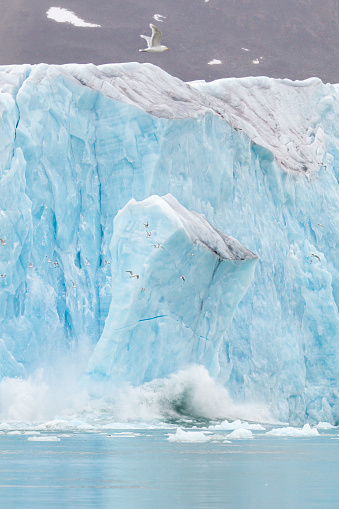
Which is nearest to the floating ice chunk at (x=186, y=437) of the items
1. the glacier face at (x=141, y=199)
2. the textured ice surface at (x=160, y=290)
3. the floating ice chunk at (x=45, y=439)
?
the floating ice chunk at (x=45, y=439)

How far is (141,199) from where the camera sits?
19.1 metres

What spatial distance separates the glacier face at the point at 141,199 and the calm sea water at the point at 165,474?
5.21m

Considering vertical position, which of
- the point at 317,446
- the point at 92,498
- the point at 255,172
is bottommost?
the point at 317,446

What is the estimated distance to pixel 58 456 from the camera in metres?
10.8

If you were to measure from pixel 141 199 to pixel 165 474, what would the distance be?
418 inches

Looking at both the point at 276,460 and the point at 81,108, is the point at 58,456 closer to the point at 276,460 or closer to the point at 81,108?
the point at 276,460

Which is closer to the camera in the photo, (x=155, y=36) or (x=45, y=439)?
(x=45, y=439)

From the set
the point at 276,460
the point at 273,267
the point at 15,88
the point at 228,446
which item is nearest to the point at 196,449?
the point at 228,446

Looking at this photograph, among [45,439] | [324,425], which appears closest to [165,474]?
[45,439]

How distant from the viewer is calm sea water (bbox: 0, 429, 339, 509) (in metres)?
7.19

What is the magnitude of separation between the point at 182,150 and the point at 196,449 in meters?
8.67

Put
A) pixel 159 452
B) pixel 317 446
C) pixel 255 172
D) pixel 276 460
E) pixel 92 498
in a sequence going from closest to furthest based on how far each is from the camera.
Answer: pixel 92 498 → pixel 276 460 → pixel 159 452 → pixel 317 446 → pixel 255 172

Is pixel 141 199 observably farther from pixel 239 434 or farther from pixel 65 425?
pixel 239 434

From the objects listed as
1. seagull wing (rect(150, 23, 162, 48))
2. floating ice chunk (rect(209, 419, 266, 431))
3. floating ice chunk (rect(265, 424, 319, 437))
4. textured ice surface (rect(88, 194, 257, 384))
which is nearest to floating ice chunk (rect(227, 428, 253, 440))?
floating ice chunk (rect(265, 424, 319, 437))
